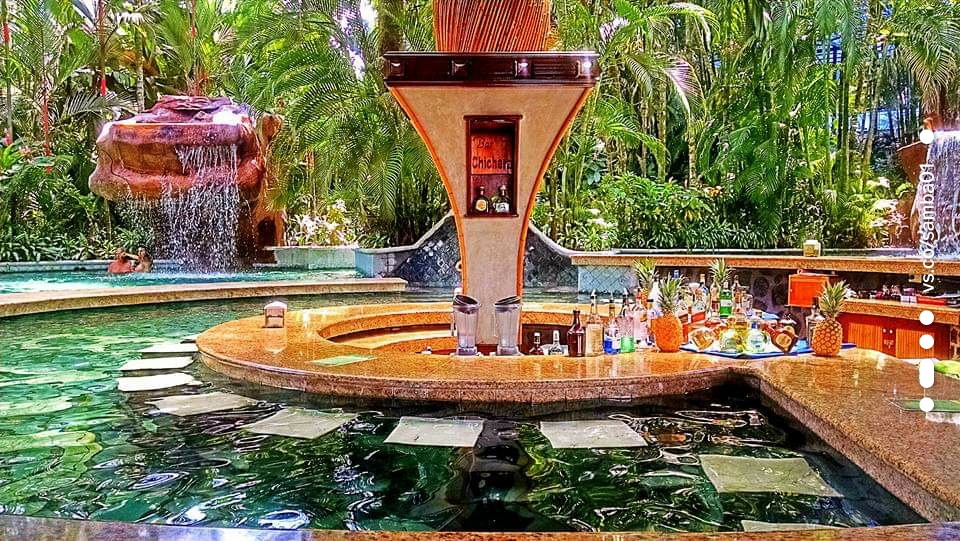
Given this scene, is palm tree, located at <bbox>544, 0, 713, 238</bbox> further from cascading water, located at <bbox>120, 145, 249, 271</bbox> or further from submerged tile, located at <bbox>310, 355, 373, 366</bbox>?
submerged tile, located at <bbox>310, 355, 373, 366</bbox>

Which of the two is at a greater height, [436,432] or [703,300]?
[703,300]

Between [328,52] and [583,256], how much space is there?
214 inches

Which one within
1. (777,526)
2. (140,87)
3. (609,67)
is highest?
(140,87)

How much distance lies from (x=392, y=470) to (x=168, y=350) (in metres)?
3.45

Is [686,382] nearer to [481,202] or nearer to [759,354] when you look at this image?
[759,354]

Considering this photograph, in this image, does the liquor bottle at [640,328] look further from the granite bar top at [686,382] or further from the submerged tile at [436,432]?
the submerged tile at [436,432]

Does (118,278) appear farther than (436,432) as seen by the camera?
Yes

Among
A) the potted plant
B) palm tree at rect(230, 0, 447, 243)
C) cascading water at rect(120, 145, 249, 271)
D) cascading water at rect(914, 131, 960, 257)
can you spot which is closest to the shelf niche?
palm tree at rect(230, 0, 447, 243)

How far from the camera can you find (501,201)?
19.4 feet

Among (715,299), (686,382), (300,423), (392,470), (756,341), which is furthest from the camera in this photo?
(715,299)

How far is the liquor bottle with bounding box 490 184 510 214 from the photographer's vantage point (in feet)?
19.3

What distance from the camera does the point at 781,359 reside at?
448 centimetres

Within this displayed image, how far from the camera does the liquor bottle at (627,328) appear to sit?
5.03m

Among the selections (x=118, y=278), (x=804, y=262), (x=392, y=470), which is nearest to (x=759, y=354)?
(x=392, y=470)
